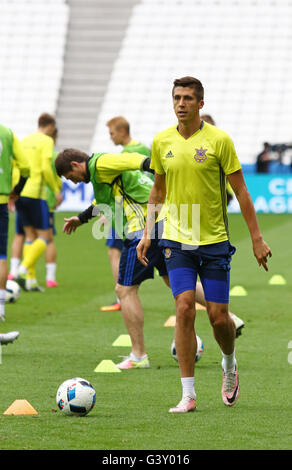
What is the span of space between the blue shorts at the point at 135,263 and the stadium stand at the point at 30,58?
28.5 m

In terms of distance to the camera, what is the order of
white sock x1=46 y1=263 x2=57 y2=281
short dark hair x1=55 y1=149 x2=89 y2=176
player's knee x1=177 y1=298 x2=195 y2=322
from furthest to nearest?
white sock x1=46 y1=263 x2=57 y2=281 → short dark hair x1=55 y1=149 x2=89 y2=176 → player's knee x1=177 y1=298 x2=195 y2=322

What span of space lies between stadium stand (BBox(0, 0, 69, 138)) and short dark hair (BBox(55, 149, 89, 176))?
2866cm

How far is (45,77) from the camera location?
38.0 m

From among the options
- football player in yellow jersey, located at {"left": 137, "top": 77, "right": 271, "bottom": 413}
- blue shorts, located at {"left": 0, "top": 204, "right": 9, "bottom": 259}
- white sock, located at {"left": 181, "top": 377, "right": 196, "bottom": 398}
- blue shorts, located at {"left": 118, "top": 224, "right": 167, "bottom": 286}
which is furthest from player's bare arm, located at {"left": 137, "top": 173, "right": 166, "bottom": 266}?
blue shorts, located at {"left": 0, "top": 204, "right": 9, "bottom": 259}

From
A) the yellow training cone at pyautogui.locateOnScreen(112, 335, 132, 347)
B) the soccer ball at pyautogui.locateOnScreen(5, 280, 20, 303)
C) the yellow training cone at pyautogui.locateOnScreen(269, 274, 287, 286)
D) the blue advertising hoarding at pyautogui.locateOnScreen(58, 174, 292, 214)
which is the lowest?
the blue advertising hoarding at pyautogui.locateOnScreen(58, 174, 292, 214)

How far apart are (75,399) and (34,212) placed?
7.84 meters

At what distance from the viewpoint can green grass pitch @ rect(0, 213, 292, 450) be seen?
562cm

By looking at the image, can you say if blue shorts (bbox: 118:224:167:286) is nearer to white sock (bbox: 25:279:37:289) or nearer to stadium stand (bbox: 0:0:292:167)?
white sock (bbox: 25:279:37:289)

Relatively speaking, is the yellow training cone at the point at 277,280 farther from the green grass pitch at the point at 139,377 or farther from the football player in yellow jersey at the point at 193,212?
the football player in yellow jersey at the point at 193,212

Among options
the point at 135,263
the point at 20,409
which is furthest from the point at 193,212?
the point at 135,263

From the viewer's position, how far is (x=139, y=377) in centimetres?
770

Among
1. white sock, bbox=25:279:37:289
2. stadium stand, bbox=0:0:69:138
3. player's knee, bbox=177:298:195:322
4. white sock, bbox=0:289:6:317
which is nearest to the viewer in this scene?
player's knee, bbox=177:298:195:322

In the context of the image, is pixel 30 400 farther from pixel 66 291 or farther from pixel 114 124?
pixel 66 291

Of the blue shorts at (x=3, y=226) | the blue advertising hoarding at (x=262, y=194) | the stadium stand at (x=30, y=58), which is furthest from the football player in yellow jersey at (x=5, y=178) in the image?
the stadium stand at (x=30, y=58)
